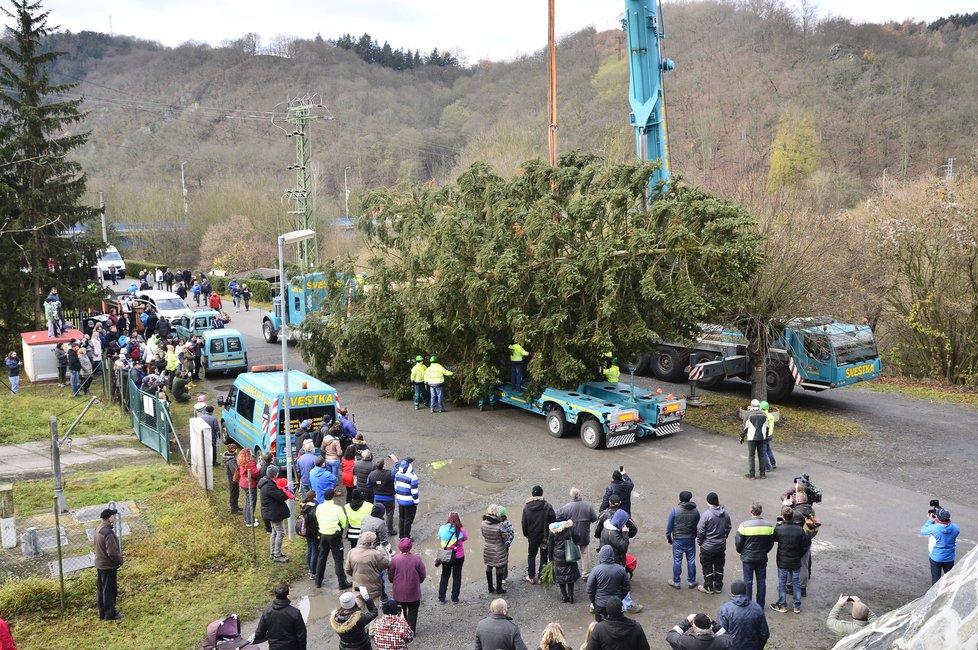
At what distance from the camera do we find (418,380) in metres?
21.1

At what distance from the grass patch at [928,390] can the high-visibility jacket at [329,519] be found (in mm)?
18745

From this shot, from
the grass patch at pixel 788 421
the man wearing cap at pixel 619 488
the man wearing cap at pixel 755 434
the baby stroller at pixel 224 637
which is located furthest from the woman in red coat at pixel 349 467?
the grass patch at pixel 788 421

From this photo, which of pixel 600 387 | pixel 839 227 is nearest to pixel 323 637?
pixel 600 387

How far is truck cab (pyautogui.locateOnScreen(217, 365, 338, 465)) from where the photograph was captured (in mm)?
15480

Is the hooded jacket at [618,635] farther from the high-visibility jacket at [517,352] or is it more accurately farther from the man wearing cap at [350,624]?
the high-visibility jacket at [517,352]

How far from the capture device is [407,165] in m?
87.8

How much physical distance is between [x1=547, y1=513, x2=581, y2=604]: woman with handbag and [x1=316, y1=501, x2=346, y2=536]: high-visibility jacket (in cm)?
285

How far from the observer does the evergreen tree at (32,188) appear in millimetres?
27578

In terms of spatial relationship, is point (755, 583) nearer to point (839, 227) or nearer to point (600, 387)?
point (600, 387)

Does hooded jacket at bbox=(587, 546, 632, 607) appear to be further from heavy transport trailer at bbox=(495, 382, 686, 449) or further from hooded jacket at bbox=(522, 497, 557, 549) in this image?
heavy transport trailer at bbox=(495, 382, 686, 449)

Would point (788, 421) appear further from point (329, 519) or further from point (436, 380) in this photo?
point (329, 519)

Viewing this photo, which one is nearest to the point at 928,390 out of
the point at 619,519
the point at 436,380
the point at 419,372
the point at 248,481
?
the point at 436,380

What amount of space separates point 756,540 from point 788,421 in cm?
1081

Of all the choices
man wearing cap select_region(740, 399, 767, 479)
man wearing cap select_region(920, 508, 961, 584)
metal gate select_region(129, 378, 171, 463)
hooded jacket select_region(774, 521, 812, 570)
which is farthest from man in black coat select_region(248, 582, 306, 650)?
man wearing cap select_region(740, 399, 767, 479)
